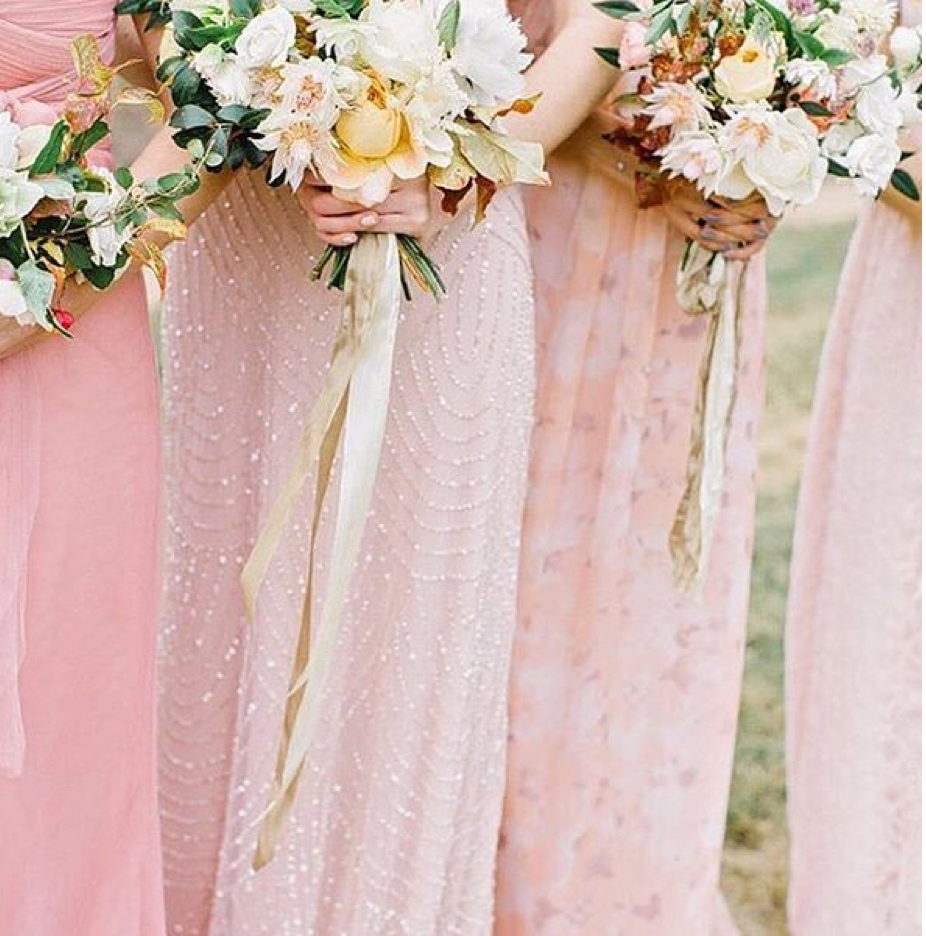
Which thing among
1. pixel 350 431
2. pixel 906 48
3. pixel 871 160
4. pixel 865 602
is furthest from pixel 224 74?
pixel 865 602

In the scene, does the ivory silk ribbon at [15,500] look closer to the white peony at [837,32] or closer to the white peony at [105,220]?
the white peony at [105,220]

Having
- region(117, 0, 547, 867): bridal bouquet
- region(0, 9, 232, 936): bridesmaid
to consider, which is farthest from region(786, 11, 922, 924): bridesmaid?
region(0, 9, 232, 936): bridesmaid

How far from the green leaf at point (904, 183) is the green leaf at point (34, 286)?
1.41 metres

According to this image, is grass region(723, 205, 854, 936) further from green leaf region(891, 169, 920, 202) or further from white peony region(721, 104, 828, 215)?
white peony region(721, 104, 828, 215)

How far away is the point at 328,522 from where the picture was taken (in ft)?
8.91

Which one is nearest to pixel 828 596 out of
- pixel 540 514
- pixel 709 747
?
pixel 709 747

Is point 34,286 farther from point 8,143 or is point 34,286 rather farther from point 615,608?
point 615,608

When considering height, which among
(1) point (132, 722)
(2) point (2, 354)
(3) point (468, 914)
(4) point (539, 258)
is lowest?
(3) point (468, 914)

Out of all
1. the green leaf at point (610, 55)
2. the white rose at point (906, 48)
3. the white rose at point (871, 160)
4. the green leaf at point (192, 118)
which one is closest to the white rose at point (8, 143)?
the green leaf at point (192, 118)

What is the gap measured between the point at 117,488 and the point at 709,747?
1226 mm

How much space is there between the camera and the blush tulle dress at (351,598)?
8.75 ft

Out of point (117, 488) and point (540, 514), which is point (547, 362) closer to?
point (540, 514)

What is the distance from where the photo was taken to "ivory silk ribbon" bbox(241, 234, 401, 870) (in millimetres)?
2373

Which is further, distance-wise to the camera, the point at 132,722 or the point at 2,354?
the point at 132,722
